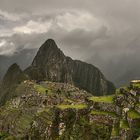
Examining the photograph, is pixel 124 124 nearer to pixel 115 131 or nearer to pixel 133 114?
pixel 115 131

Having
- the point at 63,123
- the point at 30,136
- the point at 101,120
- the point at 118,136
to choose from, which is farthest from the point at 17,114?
the point at 118,136

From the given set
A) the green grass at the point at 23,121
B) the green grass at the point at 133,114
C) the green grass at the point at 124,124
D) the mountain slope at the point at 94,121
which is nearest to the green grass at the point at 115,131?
the mountain slope at the point at 94,121

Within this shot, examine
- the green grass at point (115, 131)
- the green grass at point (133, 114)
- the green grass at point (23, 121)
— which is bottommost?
the green grass at point (115, 131)

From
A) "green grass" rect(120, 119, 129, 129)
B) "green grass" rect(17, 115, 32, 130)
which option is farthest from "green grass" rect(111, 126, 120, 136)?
"green grass" rect(17, 115, 32, 130)

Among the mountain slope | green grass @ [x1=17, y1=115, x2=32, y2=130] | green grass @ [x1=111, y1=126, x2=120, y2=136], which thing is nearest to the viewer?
green grass @ [x1=111, y1=126, x2=120, y2=136]

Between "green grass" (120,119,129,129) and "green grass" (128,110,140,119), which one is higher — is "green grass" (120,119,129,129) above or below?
below

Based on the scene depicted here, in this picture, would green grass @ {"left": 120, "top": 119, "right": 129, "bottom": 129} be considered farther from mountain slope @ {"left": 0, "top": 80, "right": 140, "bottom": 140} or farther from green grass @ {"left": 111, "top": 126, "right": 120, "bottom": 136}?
green grass @ {"left": 111, "top": 126, "right": 120, "bottom": 136}

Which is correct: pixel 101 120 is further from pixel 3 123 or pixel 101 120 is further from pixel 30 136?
pixel 3 123

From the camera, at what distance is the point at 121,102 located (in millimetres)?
101250

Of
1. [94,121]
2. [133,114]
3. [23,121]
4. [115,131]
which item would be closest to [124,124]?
[115,131]

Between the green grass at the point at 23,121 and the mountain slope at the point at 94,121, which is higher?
the green grass at the point at 23,121

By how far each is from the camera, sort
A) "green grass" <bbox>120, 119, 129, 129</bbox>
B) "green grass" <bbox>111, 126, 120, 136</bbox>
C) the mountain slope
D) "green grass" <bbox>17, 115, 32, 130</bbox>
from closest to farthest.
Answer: "green grass" <bbox>120, 119, 129, 129</bbox>
"green grass" <bbox>111, 126, 120, 136</bbox>
the mountain slope
"green grass" <bbox>17, 115, 32, 130</bbox>

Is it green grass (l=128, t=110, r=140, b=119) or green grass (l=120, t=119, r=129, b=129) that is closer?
green grass (l=120, t=119, r=129, b=129)

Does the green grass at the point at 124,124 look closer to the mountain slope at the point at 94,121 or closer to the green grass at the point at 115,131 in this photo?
the mountain slope at the point at 94,121
